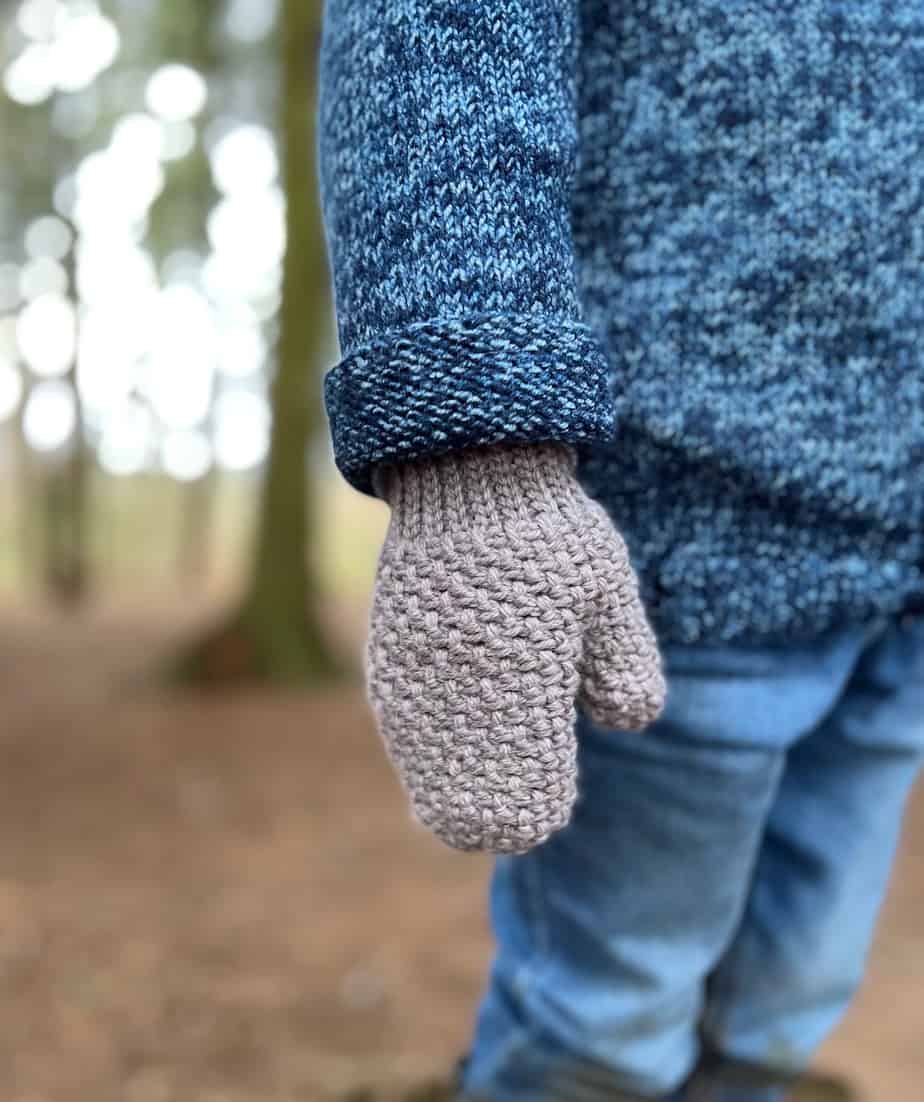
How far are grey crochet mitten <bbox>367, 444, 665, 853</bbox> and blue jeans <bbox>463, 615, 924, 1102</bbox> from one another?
0.84 feet

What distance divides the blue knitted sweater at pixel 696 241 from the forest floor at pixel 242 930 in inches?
54.2

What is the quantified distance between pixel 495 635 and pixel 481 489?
0.39 ft

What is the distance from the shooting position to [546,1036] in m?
1.24

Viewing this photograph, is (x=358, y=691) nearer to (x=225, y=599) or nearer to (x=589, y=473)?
(x=589, y=473)

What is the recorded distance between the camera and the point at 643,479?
3.48ft

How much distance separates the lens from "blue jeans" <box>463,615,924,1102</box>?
1.12 m

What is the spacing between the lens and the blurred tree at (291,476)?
5.53 m

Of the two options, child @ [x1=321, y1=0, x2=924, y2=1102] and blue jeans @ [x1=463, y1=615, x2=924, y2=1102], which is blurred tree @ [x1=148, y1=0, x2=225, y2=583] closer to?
child @ [x1=321, y1=0, x2=924, y2=1102]

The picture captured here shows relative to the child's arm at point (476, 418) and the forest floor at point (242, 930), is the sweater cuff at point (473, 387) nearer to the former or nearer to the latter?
the child's arm at point (476, 418)

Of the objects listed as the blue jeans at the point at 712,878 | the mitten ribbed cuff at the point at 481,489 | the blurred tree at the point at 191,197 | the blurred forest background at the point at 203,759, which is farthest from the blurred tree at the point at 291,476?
the mitten ribbed cuff at the point at 481,489

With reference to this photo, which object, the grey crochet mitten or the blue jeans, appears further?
the blue jeans

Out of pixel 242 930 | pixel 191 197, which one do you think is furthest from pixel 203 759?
pixel 191 197

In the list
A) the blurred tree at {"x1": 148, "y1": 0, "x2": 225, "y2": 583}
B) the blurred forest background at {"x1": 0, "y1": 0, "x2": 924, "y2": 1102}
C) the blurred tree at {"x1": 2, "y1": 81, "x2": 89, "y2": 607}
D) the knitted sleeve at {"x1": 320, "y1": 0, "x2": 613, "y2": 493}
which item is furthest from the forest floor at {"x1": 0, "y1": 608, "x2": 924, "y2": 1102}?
the blurred tree at {"x1": 2, "y1": 81, "x2": 89, "y2": 607}

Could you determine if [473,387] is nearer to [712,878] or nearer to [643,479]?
[643,479]
